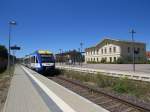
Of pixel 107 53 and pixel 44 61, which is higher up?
pixel 107 53

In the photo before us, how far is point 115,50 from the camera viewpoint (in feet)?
305

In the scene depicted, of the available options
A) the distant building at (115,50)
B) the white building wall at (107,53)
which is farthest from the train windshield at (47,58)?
the white building wall at (107,53)

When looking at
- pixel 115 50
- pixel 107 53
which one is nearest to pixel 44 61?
pixel 115 50

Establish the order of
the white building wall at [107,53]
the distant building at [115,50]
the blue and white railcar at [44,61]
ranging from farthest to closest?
1. the white building wall at [107,53]
2. the distant building at [115,50]
3. the blue and white railcar at [44,61]

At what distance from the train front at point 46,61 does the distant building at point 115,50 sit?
55.7 meters

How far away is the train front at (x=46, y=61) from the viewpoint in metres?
33.1

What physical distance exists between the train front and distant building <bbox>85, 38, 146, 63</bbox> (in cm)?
5568

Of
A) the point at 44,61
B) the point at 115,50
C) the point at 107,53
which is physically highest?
the point at 115,50

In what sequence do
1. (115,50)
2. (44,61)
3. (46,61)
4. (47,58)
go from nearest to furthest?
(44,61)
(46,61)
(47,58)
(115,50)

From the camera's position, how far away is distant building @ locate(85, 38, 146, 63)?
296 ft

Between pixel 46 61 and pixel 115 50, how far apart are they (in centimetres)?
6203

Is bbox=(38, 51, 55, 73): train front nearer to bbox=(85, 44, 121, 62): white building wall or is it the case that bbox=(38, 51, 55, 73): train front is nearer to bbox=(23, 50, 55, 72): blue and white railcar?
bbox=(23, 50, 55, 72): blue and white railcar

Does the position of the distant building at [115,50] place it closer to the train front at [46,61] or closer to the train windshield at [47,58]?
the train windshield at [47,58]

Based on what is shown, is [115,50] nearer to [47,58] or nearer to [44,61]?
[47,58]
